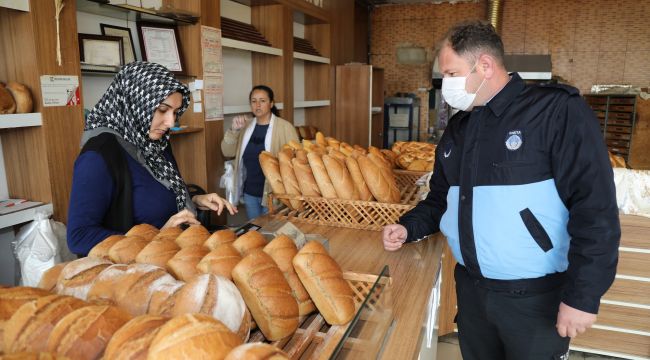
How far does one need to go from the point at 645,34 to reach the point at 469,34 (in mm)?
8219

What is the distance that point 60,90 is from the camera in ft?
7.29

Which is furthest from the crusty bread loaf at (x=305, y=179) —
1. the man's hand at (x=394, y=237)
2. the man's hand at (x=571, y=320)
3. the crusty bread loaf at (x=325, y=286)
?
the man's hand at (x=571, y=320)

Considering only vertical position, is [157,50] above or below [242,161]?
above

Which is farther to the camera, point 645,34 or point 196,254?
point 645,34

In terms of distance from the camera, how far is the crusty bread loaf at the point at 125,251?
1040 mm

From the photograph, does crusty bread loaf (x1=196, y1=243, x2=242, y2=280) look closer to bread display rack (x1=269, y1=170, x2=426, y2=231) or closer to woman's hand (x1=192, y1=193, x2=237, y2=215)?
woman's hand (x1=192, y1=193, x2=237, y2=215)

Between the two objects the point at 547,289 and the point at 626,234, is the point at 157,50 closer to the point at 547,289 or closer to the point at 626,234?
the point at 547,289

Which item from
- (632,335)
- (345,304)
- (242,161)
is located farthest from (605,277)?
(242,161)

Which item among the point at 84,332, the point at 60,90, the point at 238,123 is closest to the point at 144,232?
the point at 84,332

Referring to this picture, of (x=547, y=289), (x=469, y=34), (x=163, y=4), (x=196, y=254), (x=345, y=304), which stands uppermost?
(x=163, y=4)

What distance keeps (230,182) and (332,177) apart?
1918 mm

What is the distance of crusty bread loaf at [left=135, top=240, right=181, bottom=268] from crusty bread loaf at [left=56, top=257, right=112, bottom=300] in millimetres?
74

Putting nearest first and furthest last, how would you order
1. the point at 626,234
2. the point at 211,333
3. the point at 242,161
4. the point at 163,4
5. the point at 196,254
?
the point at 211,333 < the point at 196,254 < the point at 626,234 < the point at 163,4 < the point at 242,161

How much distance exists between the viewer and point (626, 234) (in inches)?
102
